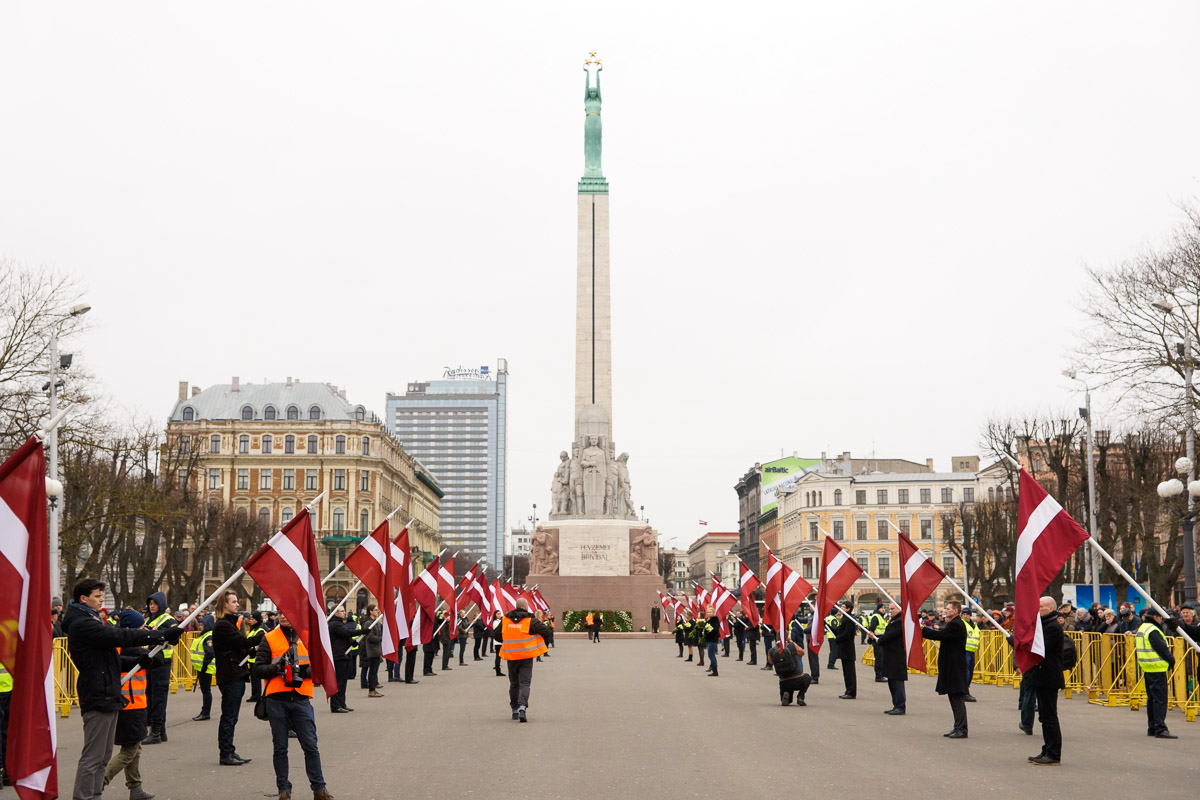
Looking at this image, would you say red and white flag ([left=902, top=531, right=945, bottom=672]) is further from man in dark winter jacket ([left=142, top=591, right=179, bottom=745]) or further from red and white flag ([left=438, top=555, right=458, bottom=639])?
red and white flag ([left=438, top=555, right=458, bottom=639])

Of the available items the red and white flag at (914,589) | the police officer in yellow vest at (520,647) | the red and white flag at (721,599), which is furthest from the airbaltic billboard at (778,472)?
the police officer in yellow vest at (520,647)

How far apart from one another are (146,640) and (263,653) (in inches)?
66.4

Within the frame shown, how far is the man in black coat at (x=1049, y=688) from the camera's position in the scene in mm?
12875

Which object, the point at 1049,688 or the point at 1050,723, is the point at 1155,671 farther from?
the point at 1050,723

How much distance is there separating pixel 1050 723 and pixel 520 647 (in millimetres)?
6895

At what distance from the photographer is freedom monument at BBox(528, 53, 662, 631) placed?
172 feet

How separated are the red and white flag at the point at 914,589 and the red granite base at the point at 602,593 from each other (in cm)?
3403

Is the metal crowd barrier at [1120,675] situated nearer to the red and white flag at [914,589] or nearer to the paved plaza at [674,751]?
the paved plaza at [674,751]

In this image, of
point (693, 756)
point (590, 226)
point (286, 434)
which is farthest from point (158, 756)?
point (286, 434)

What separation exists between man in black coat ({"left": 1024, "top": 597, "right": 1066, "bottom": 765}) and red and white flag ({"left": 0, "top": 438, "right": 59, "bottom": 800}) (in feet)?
31.3

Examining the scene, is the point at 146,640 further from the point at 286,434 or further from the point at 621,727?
the point at 286,434

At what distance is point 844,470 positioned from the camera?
385ft

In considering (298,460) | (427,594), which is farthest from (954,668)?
(298,460)

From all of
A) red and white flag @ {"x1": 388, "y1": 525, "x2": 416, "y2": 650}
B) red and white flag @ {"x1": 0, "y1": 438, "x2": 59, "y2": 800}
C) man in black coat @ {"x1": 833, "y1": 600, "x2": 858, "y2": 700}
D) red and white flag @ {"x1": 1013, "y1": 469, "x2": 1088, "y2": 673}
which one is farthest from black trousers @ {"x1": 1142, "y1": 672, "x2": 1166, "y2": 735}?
red and white flag @ {"x1": 0, "y1": 438, "x2": 59, "y2": 800}
